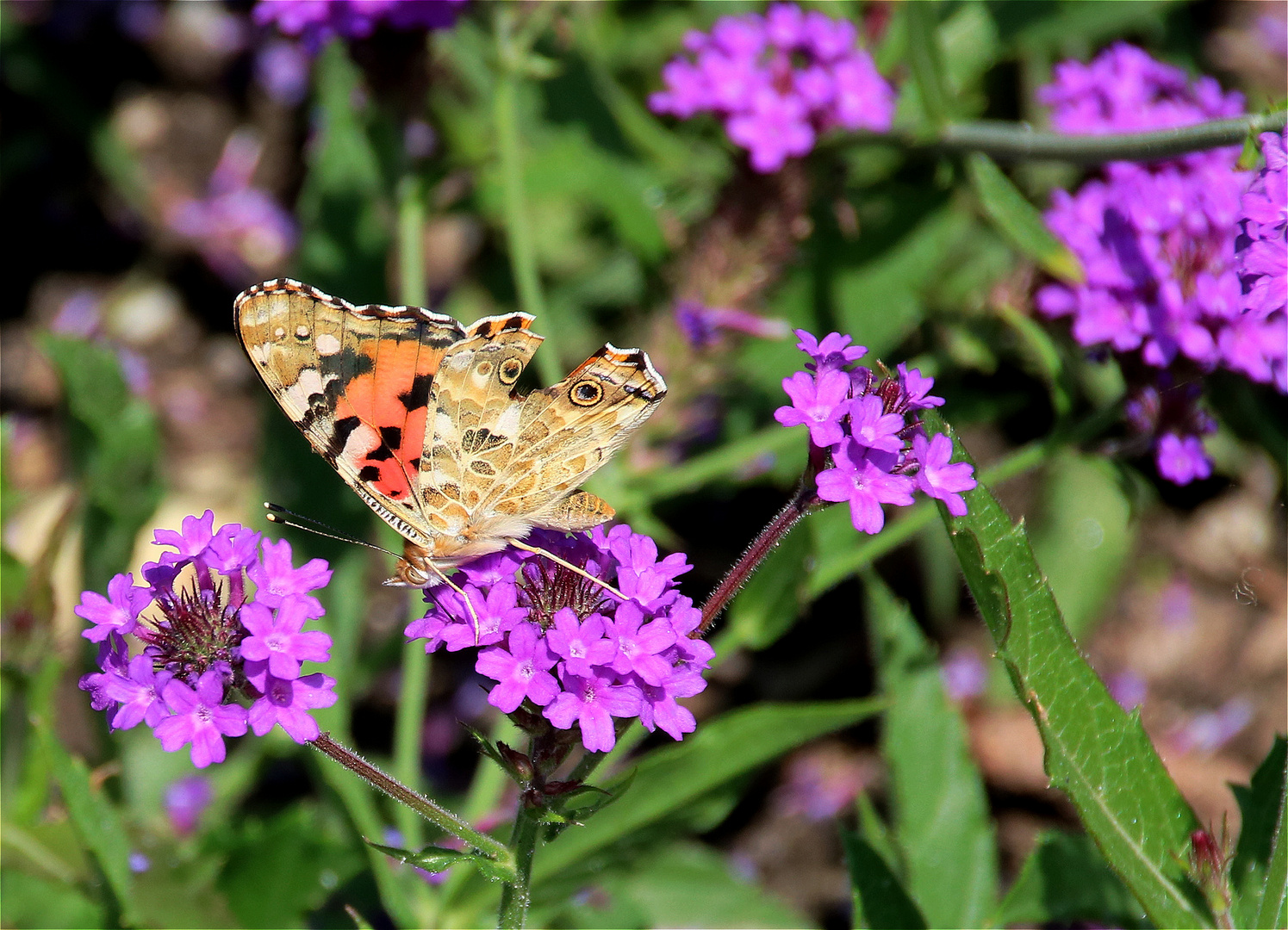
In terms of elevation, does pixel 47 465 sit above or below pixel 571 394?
below

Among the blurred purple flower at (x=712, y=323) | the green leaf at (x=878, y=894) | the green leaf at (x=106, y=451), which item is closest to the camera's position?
the green leaf at (x=878, y=894)

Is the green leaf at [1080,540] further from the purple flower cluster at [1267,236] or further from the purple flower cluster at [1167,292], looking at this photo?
the purple flower cluster at [1267,236]

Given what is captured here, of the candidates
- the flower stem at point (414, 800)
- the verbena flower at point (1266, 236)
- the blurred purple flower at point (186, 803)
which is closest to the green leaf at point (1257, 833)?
the verbena flower at point (1266, 236)

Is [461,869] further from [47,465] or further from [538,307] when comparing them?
[47,465]

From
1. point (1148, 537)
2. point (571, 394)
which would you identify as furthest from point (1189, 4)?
point (571, 394)

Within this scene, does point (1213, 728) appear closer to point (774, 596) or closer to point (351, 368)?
point (774, 596)

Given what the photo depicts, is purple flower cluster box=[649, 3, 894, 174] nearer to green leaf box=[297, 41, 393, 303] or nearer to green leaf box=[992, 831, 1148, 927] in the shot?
green leaf box=[297, 41, 393, 303]
